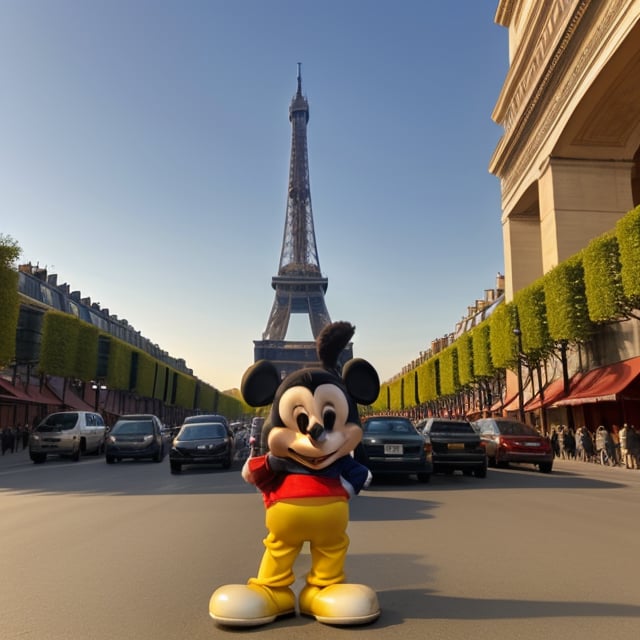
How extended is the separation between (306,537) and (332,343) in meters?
1.50

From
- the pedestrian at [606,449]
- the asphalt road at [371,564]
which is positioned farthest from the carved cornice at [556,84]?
the asphalt road at [371,564]

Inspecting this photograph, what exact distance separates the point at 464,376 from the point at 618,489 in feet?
106

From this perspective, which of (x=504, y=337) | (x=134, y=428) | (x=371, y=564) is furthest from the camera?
(x=504, y=337)

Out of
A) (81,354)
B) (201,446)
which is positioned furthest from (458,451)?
(81,354)

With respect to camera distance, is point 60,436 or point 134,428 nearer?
point 134,428

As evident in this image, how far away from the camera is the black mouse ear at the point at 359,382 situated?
5.07 m

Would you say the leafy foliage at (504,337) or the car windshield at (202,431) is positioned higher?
the leafy foliage at (504,337)

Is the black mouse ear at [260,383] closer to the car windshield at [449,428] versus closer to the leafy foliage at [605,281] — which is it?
the car windshield at [449,428]

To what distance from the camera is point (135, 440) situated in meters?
22.8

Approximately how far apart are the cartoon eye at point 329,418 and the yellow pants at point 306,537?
0.49 m

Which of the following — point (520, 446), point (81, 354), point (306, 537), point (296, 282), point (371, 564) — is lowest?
point (371, 564)

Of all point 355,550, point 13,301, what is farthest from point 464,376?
point 355,550

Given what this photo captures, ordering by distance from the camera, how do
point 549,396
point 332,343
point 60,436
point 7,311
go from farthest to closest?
1. point 549,396
2. point 7,311
3. point 60,436
4. point 332,343

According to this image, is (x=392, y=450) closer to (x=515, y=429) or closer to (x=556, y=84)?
(x=515, y=429)
